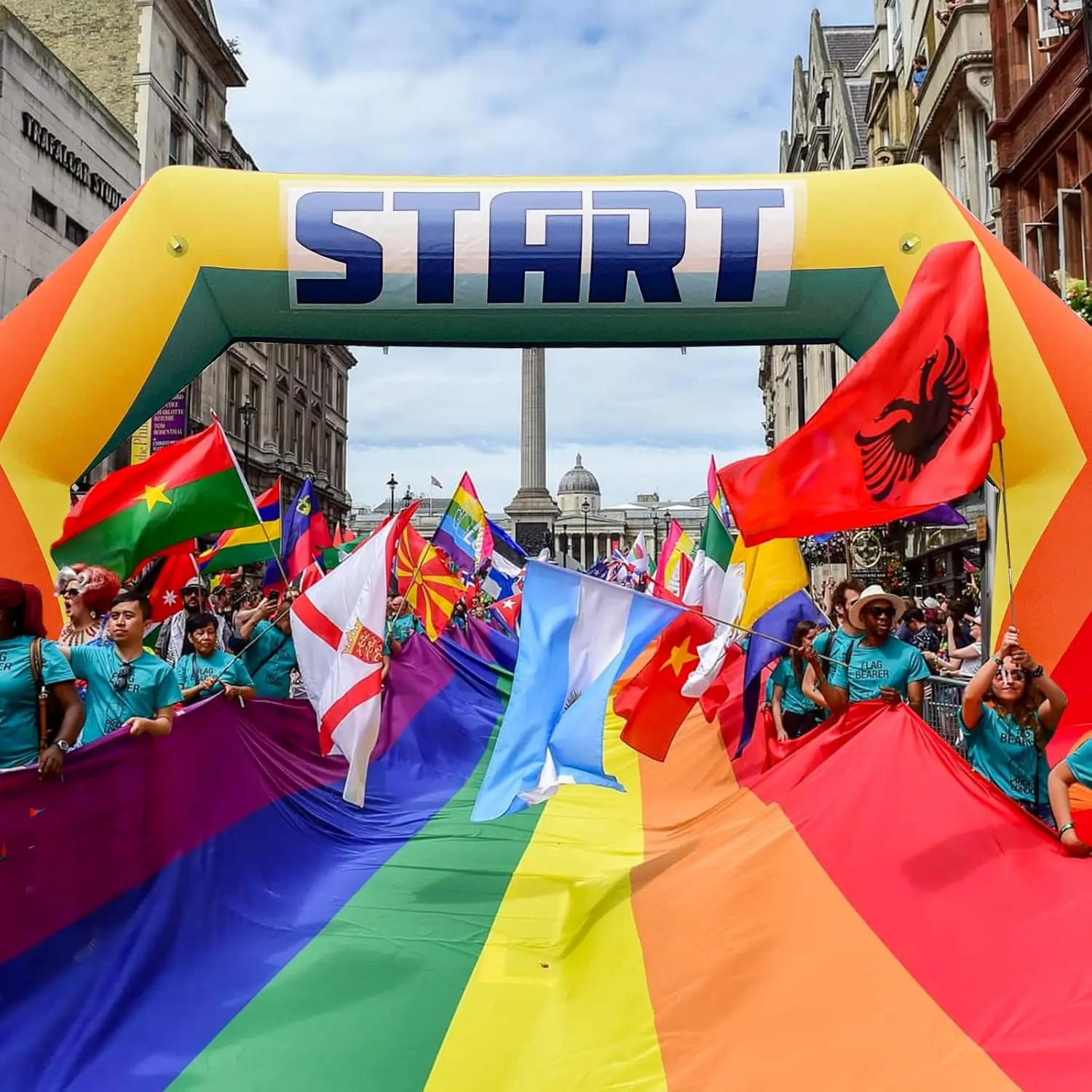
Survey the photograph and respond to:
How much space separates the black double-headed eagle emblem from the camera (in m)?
4.82

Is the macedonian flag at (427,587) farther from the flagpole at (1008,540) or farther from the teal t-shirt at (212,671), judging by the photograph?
the flagpole at (1008,540)

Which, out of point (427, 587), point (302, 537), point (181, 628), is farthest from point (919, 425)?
point (427, 587)

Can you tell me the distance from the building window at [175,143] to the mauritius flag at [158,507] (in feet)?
102

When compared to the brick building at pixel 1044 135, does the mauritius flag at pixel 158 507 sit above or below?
below

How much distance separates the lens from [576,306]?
727 cm

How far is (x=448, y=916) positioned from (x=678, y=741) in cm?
527

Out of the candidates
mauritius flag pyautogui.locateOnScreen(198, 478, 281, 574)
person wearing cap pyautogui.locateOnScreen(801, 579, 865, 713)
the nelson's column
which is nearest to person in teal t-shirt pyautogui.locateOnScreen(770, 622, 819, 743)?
person wearing cap pyautogui.locateOnScreen(801, 579, 865, 713)

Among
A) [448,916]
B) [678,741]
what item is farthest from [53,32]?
[448,916]

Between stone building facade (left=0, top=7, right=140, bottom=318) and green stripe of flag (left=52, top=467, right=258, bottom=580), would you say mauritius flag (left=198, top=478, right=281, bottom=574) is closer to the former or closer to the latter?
green stripe of flag (left=52, top=467, right=258, bottom=580)

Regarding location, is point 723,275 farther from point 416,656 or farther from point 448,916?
point 416,656

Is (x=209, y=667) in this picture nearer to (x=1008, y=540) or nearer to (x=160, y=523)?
(x=160, y=523)

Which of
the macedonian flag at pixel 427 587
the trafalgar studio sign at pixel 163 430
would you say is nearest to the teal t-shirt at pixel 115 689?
the macedonian flag at pixel 427 587

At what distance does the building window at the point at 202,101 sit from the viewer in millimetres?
36647

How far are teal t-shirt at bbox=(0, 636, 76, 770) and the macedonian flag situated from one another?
27.1 feet
